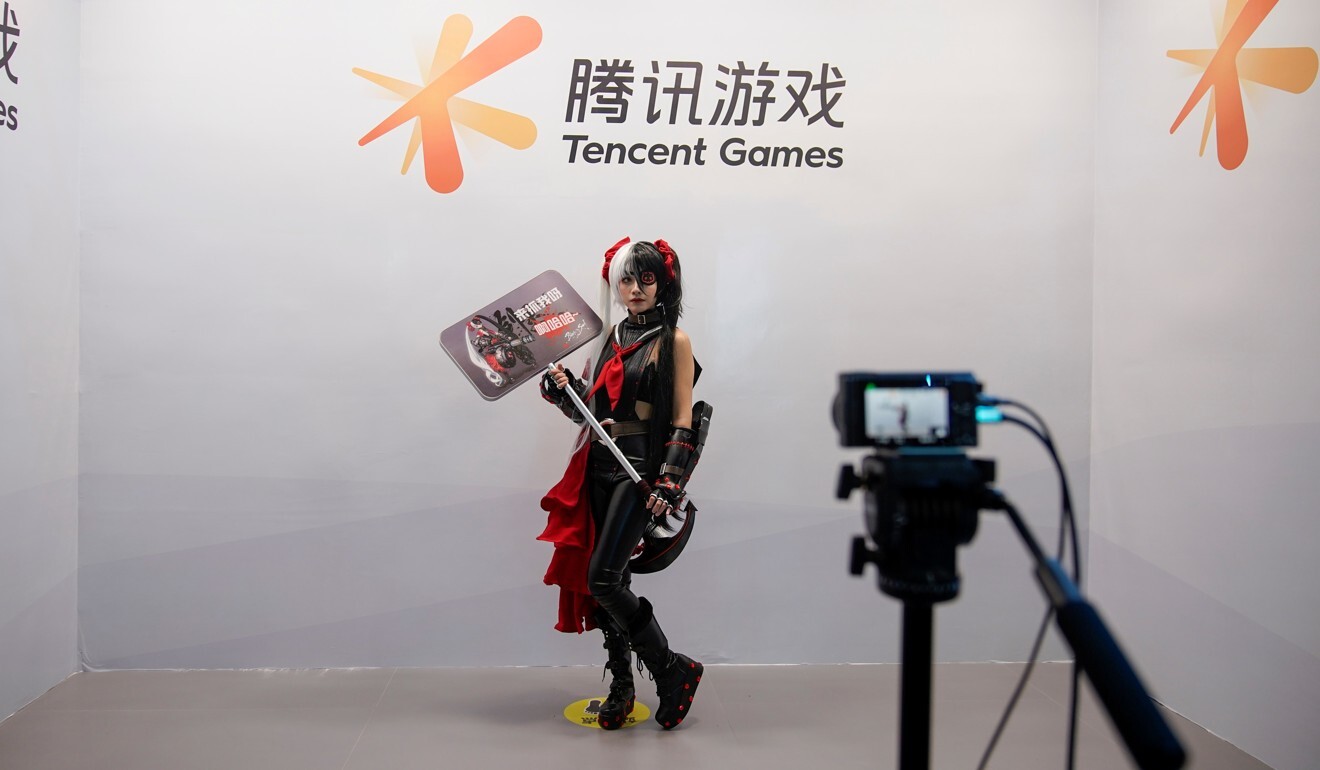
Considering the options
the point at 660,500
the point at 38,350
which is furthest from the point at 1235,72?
the point at 38,350

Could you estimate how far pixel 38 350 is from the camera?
3197 millimetres

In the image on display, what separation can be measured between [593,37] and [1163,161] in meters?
2.21

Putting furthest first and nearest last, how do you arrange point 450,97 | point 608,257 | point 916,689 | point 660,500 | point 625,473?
point 450,97, point 608,257, point 625,473, point 660,500, point 916,689

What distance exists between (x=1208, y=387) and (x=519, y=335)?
7.76ft

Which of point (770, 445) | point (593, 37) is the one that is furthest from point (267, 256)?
point (770, 445)

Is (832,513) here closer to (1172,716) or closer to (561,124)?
(1172,716)

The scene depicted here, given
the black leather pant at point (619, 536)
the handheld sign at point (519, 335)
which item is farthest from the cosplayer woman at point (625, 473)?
the handheld sign at point (519, 335)

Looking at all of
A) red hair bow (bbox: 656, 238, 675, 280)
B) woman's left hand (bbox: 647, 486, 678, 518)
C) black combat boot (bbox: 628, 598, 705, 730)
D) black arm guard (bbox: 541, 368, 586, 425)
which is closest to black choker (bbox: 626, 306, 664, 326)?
red hair bow (bbox: 656, 238, 675, 280)

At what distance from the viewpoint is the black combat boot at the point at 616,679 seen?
9.77ft

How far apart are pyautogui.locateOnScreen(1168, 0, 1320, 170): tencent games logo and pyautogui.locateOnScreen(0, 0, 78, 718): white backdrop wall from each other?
406 cm

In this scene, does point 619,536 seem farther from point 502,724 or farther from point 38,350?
point 38,350

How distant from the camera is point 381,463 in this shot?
3568 mm

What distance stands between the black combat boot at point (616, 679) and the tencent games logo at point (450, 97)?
1.79 metres

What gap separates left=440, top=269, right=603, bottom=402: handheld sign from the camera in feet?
10.3
